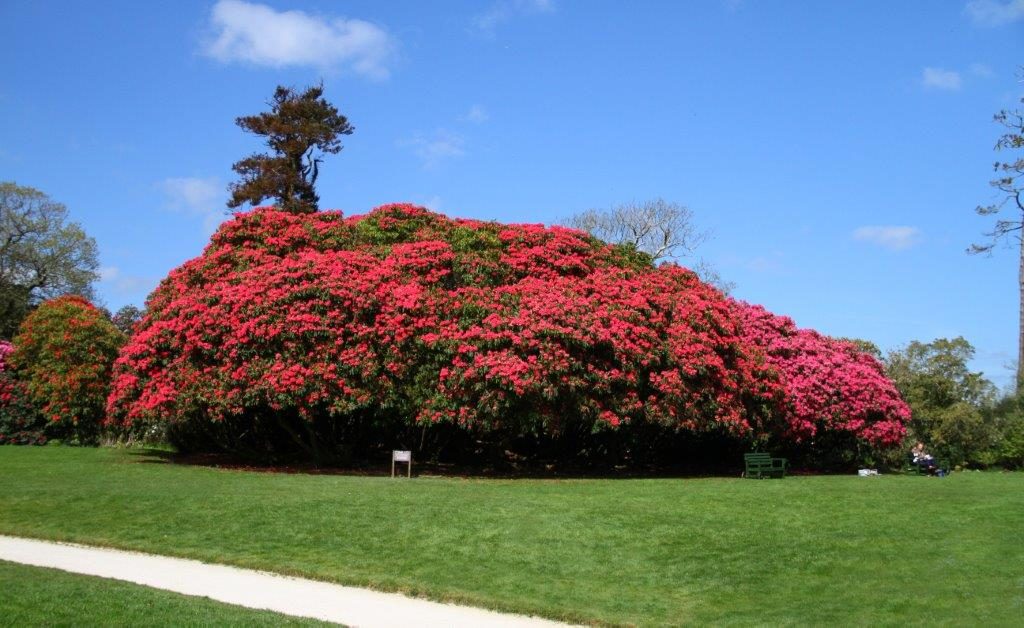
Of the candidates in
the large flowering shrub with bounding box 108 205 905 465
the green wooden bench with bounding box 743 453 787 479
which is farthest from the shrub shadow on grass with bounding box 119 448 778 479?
the green wooden bench with bounding box 743 453 787 479

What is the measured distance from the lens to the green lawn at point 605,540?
9.98 metres

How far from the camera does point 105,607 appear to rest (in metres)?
8.07

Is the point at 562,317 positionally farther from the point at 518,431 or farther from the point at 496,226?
the point at 496,226

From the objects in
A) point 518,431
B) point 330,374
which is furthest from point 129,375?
point 518,431

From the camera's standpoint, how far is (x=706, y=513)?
14.0 meters

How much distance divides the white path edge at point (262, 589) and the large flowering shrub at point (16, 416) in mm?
20395

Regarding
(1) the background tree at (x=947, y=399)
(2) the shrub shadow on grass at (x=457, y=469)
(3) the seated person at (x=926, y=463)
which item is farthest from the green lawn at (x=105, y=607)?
(1) the background tree at (x=947, y=399)

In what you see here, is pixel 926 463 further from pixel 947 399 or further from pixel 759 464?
pixel 947 399

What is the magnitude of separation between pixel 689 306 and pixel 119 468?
14063mm

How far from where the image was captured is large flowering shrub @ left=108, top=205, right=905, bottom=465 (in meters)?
19.0

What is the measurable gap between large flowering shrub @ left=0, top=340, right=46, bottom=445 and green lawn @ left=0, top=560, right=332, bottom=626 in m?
23.4

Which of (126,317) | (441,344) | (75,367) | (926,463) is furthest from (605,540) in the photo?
(126,317)

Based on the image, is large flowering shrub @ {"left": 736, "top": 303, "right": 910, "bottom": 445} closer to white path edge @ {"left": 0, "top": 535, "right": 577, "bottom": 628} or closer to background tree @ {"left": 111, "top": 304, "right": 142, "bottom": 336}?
white path edge @ {"left": 0, "top": 535, "right": 577, "bottom": 628}

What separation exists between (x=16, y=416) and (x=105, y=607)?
83.9 feet
